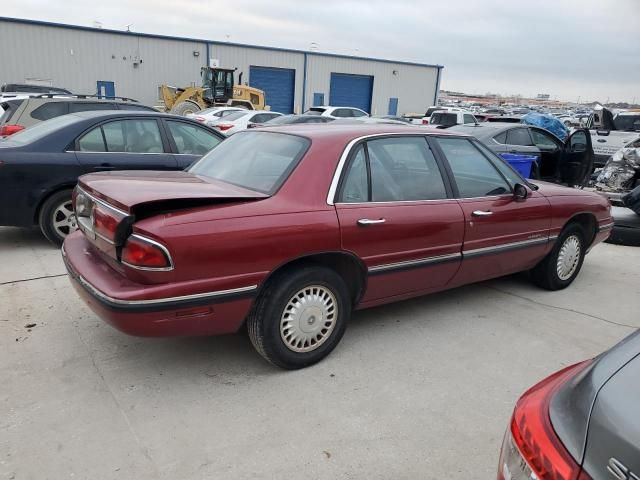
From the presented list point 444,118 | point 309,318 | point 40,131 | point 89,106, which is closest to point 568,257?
point 309,318

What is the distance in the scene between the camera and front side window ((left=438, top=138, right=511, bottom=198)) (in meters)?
4.12

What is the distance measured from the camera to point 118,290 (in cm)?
284

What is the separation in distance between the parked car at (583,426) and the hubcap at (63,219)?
5253 mm

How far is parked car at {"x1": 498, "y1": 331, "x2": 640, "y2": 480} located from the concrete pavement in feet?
3.71

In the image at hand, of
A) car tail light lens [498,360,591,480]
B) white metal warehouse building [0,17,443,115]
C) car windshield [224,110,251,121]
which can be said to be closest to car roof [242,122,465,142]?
car tail light lens [498,360,591,480]

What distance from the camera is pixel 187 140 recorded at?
659 centimetres

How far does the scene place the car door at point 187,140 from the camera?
641 centimetres

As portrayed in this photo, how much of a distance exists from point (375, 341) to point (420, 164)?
54.5 inches

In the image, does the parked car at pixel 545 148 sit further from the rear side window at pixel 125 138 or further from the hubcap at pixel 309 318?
the hubcap at pixel 309 318

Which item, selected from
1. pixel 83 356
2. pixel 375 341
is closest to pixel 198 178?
pixel 83 356

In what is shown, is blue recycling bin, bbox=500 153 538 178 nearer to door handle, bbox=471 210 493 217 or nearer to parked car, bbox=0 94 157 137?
door handle, bbox=471 210 493 217

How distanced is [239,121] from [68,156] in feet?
39.0

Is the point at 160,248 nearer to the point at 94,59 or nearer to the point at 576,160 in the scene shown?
the point at 576,160

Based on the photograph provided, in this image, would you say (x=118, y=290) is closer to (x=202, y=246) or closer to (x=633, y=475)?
(x=202, y=246)
